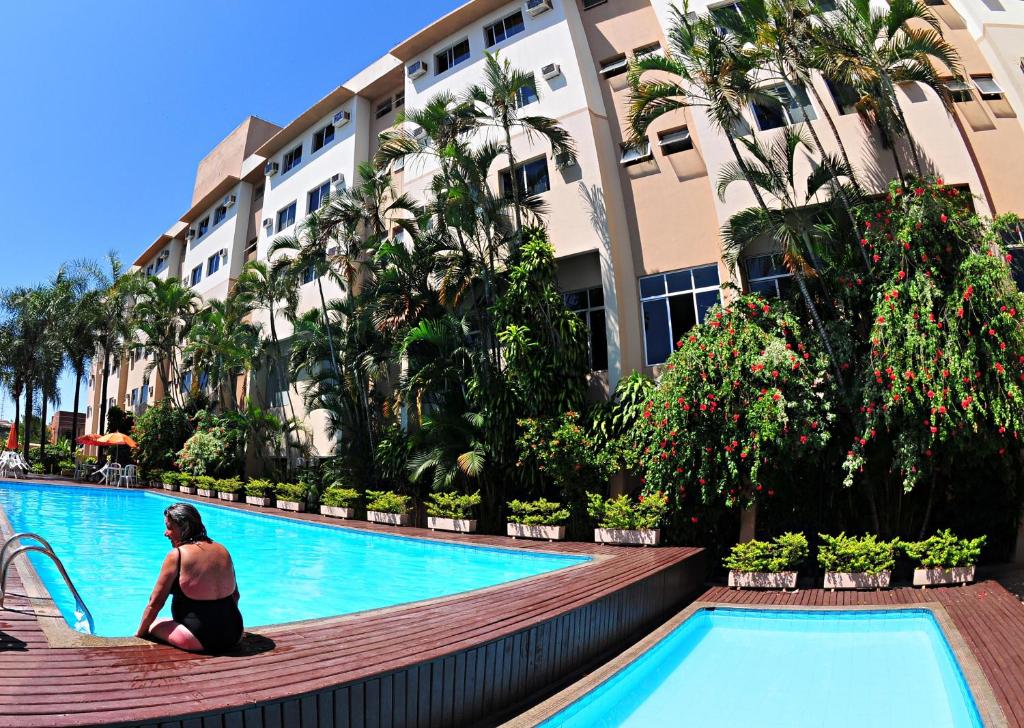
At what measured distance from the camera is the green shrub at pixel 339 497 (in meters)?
15.2

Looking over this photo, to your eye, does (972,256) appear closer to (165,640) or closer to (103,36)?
(165,640)

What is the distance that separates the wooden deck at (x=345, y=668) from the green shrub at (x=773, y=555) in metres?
3.10

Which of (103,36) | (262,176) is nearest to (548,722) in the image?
(103,36)

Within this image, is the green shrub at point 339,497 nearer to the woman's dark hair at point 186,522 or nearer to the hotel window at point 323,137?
the woman's dark hair at point 186,522

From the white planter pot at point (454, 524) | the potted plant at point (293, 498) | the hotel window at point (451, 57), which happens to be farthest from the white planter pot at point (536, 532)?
the hotel window at point (451, 57)

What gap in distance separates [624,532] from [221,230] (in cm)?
2550

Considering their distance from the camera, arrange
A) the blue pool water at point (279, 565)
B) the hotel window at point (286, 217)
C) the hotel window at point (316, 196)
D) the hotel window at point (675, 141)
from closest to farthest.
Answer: the blue pool water at point (279, 565), the hotel window at point (675, 141), the hotel window at point (316, 196), the hotel window at point (286, 217)

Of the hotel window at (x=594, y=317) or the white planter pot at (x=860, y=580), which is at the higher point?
the hotel window at (x=594, y=317)

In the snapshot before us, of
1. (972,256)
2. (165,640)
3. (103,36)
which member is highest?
(103,36)

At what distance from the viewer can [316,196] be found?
22516mm

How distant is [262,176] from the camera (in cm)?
2723

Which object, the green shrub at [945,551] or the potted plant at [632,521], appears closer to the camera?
the green shrub at [945,551]

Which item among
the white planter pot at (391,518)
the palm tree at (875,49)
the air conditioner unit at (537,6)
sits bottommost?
the white planter pot at (391,518)

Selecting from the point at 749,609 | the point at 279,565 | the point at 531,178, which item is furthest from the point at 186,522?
the point at 531,178
